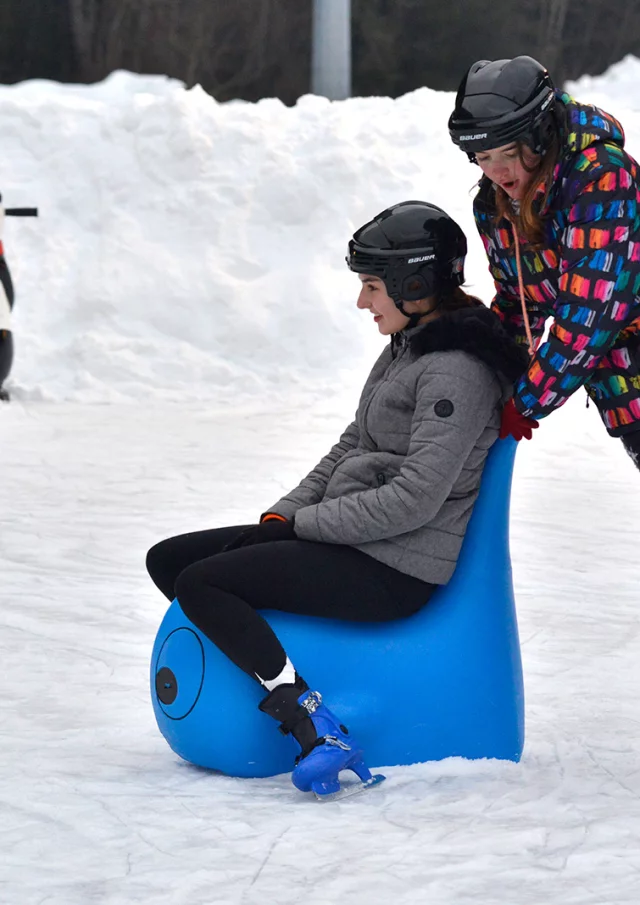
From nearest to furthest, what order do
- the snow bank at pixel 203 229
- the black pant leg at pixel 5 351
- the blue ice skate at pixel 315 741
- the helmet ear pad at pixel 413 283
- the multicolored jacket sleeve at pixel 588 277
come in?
the blue ice skate at pixel 315 741 < the multicolored jacket sleeve at pixel 588 277 < the helmet ear pad at pixel 413 283 < the black pant leg at pixel 5 351 < the snow bank at pixel 203 229

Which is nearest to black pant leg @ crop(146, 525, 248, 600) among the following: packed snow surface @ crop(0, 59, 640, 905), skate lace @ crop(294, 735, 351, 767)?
packed snow surface @ crop(0, 59, 640, 905)

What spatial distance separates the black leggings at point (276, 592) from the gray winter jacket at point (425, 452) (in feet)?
0.12

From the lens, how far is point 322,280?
9094mm

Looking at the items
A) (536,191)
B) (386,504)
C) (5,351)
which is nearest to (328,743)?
(386,504)

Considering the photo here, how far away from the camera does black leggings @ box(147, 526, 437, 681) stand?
2.45m

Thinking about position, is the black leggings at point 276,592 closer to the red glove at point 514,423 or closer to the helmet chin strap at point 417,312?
the red glove at point 514,423

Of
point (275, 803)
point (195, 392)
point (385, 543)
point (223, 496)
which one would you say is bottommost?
point (195, 392)

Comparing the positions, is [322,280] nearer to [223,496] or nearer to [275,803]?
[223,496]

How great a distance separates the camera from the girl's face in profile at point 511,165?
102 inches

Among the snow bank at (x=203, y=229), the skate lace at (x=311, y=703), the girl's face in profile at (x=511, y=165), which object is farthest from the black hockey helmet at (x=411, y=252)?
the snow bank at (x=203, y=229)

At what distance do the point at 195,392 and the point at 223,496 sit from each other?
2.82m

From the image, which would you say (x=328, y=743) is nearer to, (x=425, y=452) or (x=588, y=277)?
(x=425, y=452)

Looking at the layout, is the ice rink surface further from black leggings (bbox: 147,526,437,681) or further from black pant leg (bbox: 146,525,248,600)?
black pant leg (bbox: 146,525,248,600)

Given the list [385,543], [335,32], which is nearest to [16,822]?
[385,543]
